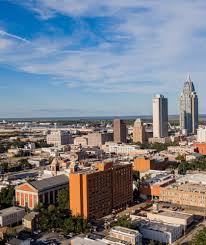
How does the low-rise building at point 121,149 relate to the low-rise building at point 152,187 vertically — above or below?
above

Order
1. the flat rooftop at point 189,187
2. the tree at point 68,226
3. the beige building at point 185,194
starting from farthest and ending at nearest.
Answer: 1. the flat rooftop at point 189,187
2. the beige building at point 185,194
3. the tree at point 68,226

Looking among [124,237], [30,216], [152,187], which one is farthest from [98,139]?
[124,237]

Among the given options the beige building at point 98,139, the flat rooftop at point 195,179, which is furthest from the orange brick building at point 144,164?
the beige building at point 98,139

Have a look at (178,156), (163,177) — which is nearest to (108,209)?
(163,177)

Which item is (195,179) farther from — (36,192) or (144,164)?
(36,192)

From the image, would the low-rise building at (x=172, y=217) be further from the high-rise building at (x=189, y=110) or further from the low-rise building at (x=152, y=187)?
the high-rise building at (x=189, y=110)

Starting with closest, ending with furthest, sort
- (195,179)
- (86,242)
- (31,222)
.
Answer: (86,242)
(31,222)
(195,179)

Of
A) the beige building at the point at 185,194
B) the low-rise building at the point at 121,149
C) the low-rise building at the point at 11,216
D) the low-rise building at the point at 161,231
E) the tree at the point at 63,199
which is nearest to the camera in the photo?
the low-rise building at the point at 161,231

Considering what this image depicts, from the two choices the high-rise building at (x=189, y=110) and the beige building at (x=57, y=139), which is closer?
the beige building at (x=57, y=139)
